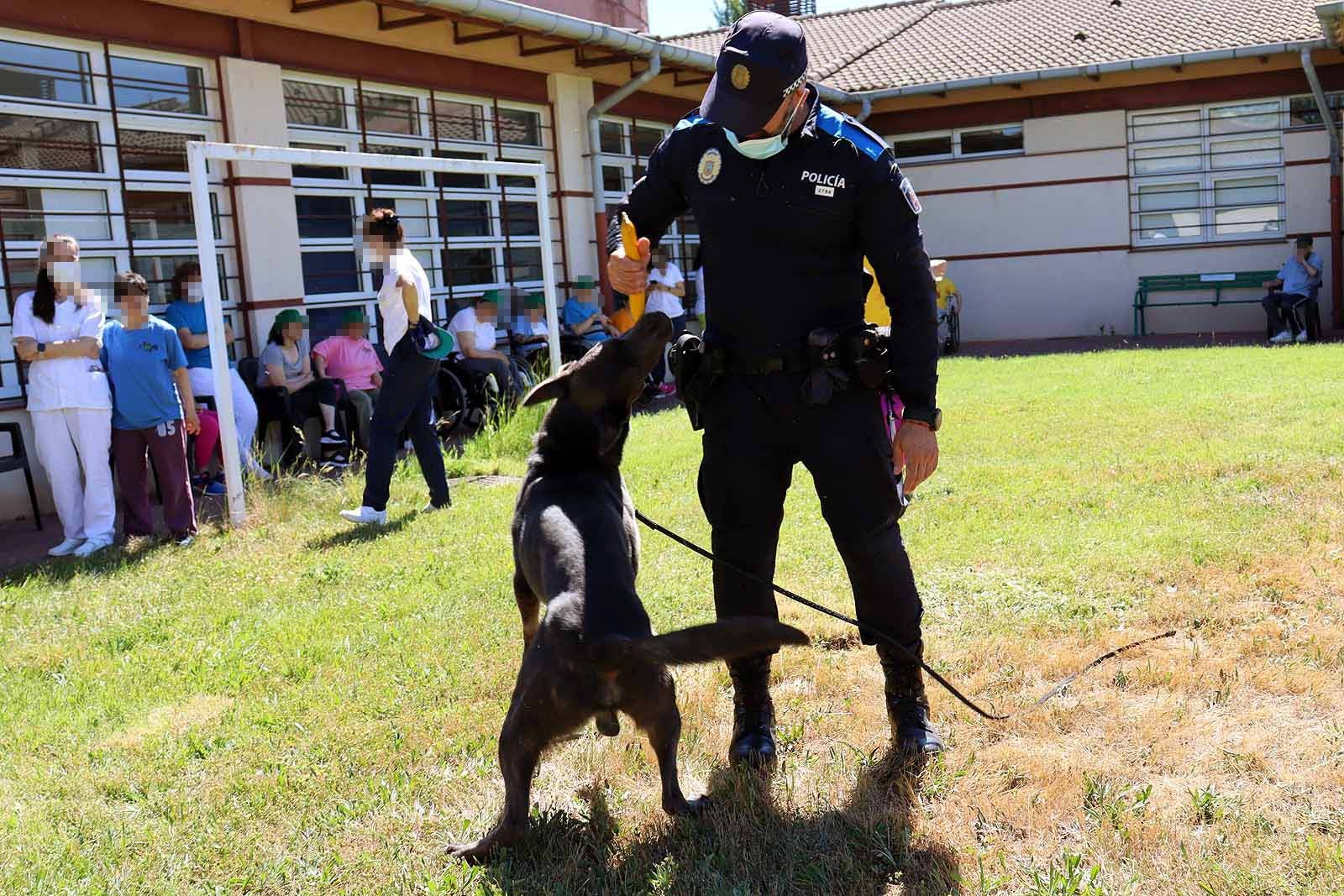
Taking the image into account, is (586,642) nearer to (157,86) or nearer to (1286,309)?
(157,86)

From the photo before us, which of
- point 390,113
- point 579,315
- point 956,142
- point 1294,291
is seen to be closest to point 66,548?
point 390,113

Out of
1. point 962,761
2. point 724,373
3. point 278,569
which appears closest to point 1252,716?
point 962,761

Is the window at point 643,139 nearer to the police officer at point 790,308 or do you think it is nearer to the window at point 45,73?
the window at point 45,73

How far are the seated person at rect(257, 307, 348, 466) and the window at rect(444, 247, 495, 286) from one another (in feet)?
9.41

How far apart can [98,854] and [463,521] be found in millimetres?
4227

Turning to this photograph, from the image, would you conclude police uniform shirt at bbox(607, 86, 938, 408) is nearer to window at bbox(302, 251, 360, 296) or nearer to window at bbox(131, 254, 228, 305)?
window at bbox(131, 254, 228, 305)

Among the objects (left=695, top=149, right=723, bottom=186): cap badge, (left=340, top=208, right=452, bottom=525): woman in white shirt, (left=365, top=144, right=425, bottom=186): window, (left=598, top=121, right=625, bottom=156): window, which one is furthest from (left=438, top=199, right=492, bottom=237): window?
(left=695, top=149, right=723, bottom=186): cap badge

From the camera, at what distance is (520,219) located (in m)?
14.3

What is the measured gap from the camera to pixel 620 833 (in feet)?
11.1

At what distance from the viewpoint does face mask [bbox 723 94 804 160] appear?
3385mm

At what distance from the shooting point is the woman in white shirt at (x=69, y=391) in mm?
7426

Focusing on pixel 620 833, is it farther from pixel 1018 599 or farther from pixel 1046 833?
pixel 1018 599

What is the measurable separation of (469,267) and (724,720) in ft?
33.0

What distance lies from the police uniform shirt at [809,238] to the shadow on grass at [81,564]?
15.5ft
